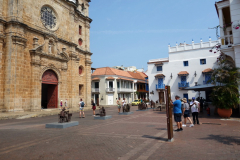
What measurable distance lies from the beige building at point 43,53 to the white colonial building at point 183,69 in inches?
513

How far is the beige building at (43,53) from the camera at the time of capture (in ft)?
56.9

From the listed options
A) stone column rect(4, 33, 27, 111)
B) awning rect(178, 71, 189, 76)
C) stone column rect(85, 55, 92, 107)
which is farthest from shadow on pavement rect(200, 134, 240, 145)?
awning rect(178, 71, 189, 76)

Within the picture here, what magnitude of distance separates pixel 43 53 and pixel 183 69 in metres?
23.1

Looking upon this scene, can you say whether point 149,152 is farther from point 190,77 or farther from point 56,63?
point 190,77

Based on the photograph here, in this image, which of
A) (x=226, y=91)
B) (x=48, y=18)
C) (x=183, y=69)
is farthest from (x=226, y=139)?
(x=183, y=69)

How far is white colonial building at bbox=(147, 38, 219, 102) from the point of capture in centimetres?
3039

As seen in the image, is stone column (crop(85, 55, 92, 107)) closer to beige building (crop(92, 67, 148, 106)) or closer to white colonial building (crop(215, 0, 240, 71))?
beige building (crop(92, 67, 148, 106))

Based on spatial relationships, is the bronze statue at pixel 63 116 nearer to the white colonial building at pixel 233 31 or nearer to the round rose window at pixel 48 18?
the white colonial building at pixel 233 31

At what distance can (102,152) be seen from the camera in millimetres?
5414

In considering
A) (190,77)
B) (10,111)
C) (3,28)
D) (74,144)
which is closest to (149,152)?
(74,144)

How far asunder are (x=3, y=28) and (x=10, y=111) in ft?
26.8

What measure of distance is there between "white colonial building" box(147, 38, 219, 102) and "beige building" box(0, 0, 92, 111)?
42.7ft

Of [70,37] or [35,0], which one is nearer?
[35,0]

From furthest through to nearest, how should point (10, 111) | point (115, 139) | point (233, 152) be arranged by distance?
point (10, 111)
point (115, 139)
point (233, 152)
